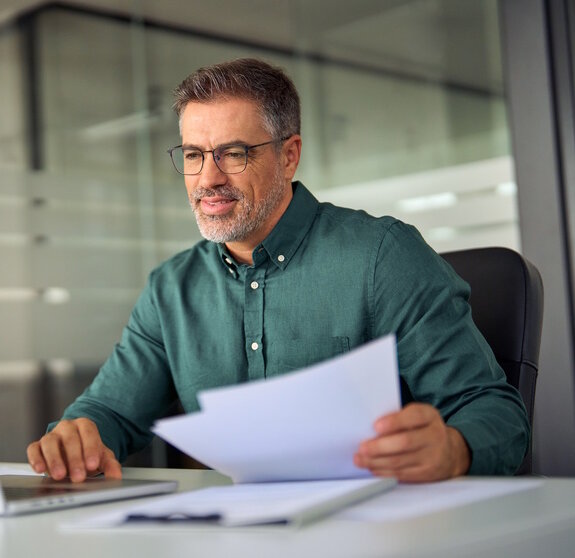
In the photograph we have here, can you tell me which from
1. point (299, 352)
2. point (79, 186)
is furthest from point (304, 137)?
point (299, 352)

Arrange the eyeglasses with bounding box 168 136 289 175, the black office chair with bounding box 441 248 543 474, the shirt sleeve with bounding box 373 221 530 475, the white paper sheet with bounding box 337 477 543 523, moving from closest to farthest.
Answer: the white paper sheet with bounding box 337 477 543 523, the shirt sleeve with bounding box 373 221 530 475, the black office chair with bounding box 441 248 543 474, the eyeglasses with bounding box 168 136 289 175

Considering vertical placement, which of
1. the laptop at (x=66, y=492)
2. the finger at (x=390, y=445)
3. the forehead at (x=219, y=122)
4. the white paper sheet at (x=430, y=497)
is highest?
the forehead at (x=219, y=122)

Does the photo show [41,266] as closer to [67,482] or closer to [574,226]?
[574,226]

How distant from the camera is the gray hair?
5.47ft

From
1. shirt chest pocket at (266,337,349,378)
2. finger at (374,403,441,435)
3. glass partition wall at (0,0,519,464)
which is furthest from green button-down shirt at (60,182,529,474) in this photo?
glass partition wall at (0,0,519,464)

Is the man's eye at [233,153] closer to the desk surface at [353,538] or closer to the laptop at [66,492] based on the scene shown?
the laptop at [66,492]

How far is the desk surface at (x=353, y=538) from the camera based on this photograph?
682 millimetres

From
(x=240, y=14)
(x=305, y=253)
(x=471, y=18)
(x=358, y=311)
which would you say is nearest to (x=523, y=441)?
(x=358, y=311)

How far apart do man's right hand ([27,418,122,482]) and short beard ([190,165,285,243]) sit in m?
0.48

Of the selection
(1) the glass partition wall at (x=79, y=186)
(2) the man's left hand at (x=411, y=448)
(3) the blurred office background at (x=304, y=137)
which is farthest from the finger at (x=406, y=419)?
(1) the glass partition wall at (x=79, y=186)

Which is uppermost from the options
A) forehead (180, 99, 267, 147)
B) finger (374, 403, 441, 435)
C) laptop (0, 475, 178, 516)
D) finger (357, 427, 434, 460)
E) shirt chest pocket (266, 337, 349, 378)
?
forehead (180, 99, 267, 147)

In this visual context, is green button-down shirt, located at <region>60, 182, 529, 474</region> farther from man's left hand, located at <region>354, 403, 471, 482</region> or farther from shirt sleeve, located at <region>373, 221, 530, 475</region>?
man's left hand, located at <region>354, 403, 471, 482</region>

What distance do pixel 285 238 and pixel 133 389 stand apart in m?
0.38

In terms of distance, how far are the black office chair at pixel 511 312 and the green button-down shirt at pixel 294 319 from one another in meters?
0.11
